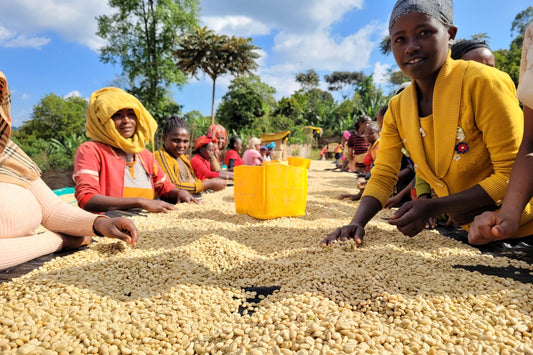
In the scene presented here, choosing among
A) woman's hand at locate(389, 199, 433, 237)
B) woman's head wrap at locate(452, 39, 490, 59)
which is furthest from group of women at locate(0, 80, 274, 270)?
woman's head wrap at locate(452, 39, 490, 59)

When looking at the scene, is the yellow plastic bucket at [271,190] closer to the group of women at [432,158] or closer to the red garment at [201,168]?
the group of women at [432,158]

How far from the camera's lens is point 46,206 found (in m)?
1.50

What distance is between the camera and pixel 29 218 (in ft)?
4.45

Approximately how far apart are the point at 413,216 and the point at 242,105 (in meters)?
21.6

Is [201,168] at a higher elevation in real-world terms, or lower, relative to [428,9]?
lower

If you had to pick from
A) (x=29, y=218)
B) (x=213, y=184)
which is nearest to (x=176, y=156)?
(x=213, y=184)

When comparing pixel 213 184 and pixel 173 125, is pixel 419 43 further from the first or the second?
pixel 213 184

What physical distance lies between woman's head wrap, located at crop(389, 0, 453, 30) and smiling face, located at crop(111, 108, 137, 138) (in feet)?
6.90

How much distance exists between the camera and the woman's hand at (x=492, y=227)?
108cm

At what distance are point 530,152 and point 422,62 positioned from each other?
0.61 m

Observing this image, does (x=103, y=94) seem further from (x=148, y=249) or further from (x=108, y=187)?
(x=148, y=249)

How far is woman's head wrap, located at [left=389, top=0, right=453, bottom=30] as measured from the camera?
141 centimetres

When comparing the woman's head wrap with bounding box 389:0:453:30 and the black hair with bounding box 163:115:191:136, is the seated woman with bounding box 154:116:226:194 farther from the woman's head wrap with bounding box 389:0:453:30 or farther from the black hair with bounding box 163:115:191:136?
the woman's head wrap with bounding box 389:0:453:30

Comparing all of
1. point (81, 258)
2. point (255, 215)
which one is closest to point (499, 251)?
point (255, 215)
